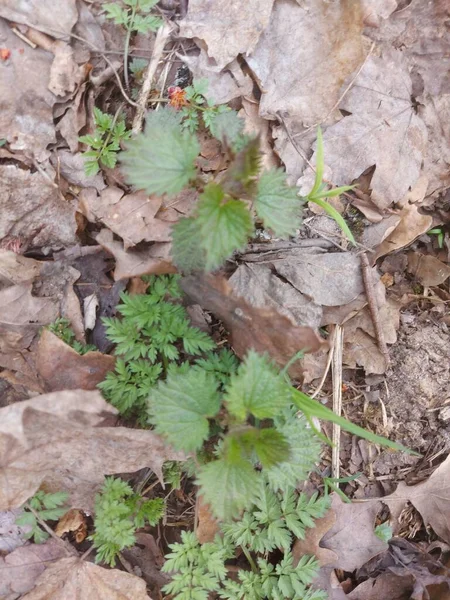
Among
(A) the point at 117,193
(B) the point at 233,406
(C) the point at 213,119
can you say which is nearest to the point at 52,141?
(A) the point at 117,193

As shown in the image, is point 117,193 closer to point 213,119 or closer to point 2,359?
point 213,119

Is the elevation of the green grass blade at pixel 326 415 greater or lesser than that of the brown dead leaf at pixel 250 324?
lesser

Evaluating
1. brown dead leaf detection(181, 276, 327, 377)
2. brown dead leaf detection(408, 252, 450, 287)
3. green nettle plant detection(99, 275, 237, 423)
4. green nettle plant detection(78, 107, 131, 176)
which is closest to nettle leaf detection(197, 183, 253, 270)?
brown dead leaf detection(181, 276, 327, 377)

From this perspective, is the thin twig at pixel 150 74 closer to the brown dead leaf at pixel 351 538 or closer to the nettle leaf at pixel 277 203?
the nettle leaf at pixel 277 203

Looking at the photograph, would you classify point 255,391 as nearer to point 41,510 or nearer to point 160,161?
point 160,161

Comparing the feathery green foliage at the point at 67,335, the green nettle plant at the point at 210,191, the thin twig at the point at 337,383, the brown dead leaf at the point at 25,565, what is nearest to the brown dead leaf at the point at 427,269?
the thin twig at the point at 337,383

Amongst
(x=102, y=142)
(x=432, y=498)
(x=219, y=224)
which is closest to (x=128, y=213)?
(x=102, y=142)
